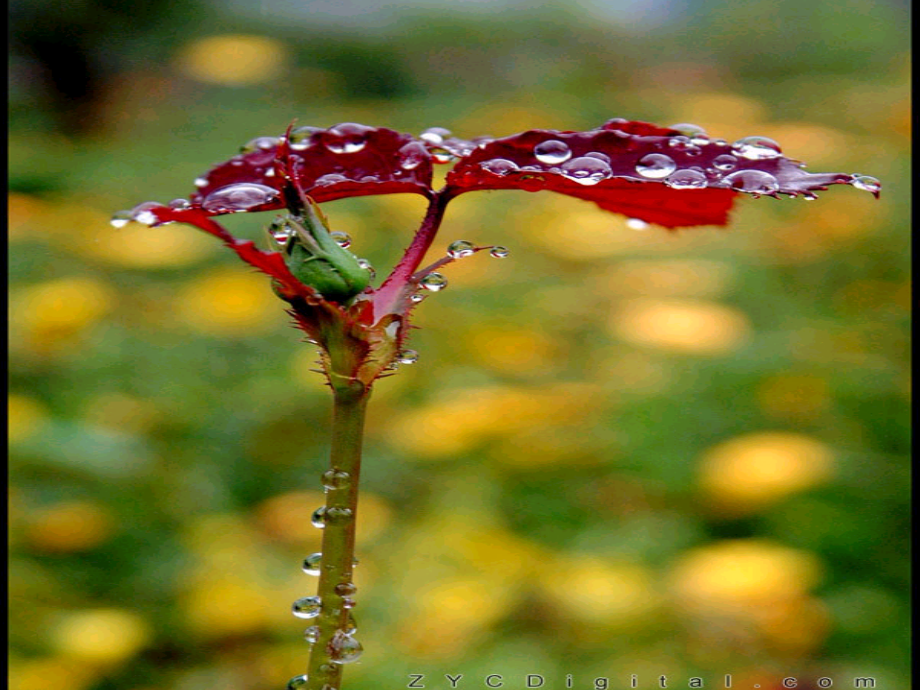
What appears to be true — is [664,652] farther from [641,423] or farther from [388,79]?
[388,79]

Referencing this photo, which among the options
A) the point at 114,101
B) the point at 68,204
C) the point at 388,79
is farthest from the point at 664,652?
the point at 114,101

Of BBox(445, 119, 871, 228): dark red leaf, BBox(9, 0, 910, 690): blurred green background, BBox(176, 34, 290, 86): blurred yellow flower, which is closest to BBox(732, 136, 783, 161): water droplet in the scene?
BBox(445, 119, 871, 228): dark red leaf

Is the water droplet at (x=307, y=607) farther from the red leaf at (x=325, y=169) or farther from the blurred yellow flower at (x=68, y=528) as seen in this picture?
the blurred yellow flower at (x=68, y=528)

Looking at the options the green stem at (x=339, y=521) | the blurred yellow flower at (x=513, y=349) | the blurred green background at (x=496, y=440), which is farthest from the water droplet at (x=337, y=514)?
the blurred yellow flower at (x=513, y=349)

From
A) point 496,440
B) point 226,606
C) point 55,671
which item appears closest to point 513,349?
point 496,440

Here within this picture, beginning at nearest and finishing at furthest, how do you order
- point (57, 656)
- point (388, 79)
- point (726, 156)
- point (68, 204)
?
1. point (726, 156)
2. point (57, 656)
3. point (68, 204)
4. point (388, 79)

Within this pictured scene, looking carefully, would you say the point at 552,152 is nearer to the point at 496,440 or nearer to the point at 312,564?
the point at 312,564
